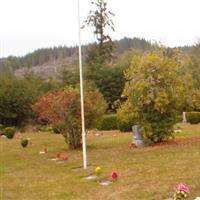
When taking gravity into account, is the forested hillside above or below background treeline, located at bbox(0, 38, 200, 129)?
above

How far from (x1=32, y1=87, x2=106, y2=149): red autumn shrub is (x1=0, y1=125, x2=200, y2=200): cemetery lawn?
3.69 feet

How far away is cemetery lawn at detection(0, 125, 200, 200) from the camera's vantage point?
8.67 metres

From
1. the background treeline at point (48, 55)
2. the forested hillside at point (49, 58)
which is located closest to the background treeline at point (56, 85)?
the background treeline at point (48, 55)

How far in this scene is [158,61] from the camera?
54.4ft

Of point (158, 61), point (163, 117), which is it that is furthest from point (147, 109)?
point (158, 61)

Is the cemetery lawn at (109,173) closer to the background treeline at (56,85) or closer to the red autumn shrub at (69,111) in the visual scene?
the red autumn shrub at (69,111)

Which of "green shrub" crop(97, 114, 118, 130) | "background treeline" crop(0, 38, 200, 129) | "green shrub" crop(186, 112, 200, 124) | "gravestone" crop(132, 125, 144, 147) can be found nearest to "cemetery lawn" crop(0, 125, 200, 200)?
"gravestone" crop(132, 125, 144, 147)

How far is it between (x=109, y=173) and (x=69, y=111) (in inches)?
253

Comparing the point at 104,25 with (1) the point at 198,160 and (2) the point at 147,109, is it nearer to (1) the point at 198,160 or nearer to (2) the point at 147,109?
(2) the point at 147,109

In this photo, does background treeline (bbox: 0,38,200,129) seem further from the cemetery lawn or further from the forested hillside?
the forested hillside

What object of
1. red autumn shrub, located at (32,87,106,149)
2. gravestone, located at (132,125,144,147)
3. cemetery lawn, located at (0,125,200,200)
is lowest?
cemetery lawn, located at (0,125,200,200)

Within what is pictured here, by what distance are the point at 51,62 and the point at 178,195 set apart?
9245 centimetres

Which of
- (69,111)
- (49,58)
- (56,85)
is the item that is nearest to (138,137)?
(69,111)

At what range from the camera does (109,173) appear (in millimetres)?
10898
